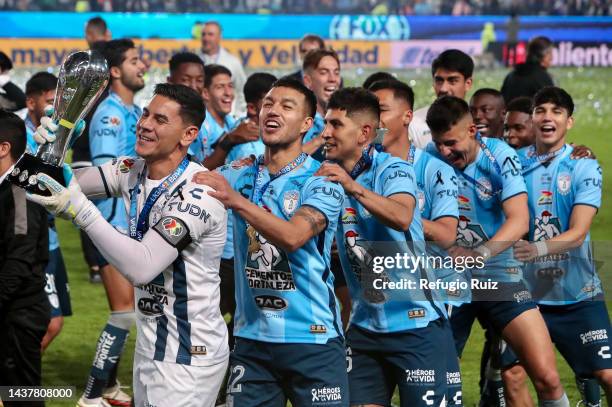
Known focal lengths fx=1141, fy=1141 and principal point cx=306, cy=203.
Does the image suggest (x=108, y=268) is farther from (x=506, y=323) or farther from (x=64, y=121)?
(x=64, y=121)

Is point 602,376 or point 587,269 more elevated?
point 587,269

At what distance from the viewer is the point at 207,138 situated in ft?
31.6

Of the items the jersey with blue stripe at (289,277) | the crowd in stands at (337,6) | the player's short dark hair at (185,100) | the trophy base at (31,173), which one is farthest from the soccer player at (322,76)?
the crowd in stands at (337,6)

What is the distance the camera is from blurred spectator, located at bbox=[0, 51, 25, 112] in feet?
35.1

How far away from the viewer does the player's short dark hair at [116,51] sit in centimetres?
920

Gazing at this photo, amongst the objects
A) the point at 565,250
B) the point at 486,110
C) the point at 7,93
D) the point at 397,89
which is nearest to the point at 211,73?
the point at 7,93

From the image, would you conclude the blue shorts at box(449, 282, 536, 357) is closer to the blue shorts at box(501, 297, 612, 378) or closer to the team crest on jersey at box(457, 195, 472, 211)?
the blue shorts at box(501, 297, 612, 378)

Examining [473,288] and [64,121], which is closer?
[64,121]

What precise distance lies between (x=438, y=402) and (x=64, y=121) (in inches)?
110

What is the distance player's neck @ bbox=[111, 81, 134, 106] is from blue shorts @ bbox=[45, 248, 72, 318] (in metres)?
1.31

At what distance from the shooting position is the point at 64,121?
492 centimetres

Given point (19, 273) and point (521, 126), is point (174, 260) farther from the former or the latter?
point (521, 126)

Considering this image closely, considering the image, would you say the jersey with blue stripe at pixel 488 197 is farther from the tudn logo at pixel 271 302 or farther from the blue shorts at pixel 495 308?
the tudn logo at pixel 271 302

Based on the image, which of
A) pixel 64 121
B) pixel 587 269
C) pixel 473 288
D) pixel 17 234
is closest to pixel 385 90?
pixel 473 288
